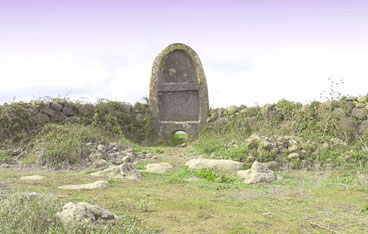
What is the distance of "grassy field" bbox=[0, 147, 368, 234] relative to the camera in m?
3.58

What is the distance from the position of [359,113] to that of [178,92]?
247 inches

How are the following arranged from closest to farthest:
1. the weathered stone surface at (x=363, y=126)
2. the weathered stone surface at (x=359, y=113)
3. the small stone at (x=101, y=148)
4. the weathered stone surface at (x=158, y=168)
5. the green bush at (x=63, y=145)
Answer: the weathered stone surface at (x=158, y=168) → the green bush at (x=63, y=145) → the small stone at (x=101, y=148) → the weathered stone surface at (x=363, y=126) → the weathered stone surface at (x=359, y=113)

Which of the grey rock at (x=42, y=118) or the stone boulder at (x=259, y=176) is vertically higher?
the grey rock at (x=42, y=118)

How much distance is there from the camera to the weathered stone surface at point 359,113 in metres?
10.3

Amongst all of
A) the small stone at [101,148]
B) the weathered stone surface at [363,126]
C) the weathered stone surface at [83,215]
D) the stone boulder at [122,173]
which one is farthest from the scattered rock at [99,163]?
the weathered stone surface at [363,126]

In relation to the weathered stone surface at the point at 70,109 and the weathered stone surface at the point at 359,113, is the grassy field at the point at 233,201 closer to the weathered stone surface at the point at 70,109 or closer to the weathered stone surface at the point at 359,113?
the weathered stone surface at the point at 359,113

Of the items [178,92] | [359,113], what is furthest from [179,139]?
[359,113]

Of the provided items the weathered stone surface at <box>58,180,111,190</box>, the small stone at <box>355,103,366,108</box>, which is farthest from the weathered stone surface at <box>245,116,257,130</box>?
the weathered stone surface at <box>58,180,111,190</box>

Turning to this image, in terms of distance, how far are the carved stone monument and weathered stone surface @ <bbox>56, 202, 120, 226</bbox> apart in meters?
9.50

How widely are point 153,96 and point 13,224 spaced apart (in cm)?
1044

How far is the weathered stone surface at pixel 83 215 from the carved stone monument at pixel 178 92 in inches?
A: 374

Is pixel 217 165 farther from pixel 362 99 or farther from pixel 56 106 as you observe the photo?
pixel 56 106

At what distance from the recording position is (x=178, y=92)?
13.4 metres

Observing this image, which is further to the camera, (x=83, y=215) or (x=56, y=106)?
(x=56, y=106)
